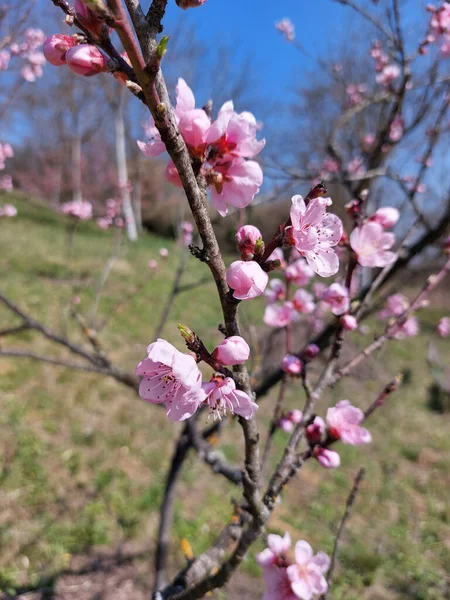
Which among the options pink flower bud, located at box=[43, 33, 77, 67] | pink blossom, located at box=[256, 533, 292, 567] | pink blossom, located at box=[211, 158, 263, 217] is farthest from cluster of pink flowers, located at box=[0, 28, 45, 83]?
pink blossom, located at box=[256, 533, 292, 567]

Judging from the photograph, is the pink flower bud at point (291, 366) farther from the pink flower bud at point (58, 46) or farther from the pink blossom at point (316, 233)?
the pink flower bud at point (58, 46)

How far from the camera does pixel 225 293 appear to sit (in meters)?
0.54

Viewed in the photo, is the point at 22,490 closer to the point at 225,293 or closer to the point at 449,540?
the point at 225,293

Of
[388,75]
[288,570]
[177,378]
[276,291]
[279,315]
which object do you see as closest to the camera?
[177,378]

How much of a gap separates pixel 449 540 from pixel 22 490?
3427 mm

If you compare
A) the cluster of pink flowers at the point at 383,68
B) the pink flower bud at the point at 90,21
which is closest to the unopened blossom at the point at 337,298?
the pink flower bud at the point at 90,21

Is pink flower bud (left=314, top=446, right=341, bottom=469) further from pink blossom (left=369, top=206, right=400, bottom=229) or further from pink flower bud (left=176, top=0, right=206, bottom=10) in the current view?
pink flower bud (left=176, top=0, right=206, bottom=10)

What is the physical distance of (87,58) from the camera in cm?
49

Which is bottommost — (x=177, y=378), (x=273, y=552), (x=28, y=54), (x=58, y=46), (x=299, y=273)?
(x=273, y=552)

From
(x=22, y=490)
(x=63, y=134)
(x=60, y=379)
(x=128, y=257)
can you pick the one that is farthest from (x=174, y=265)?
(x=63, y=134)

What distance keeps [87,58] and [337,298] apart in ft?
2.22

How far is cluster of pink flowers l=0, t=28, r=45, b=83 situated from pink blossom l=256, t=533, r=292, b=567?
2.85 m

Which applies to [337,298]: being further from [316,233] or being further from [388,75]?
[388,75]

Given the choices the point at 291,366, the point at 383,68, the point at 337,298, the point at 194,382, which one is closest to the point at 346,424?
the point at 291,366
